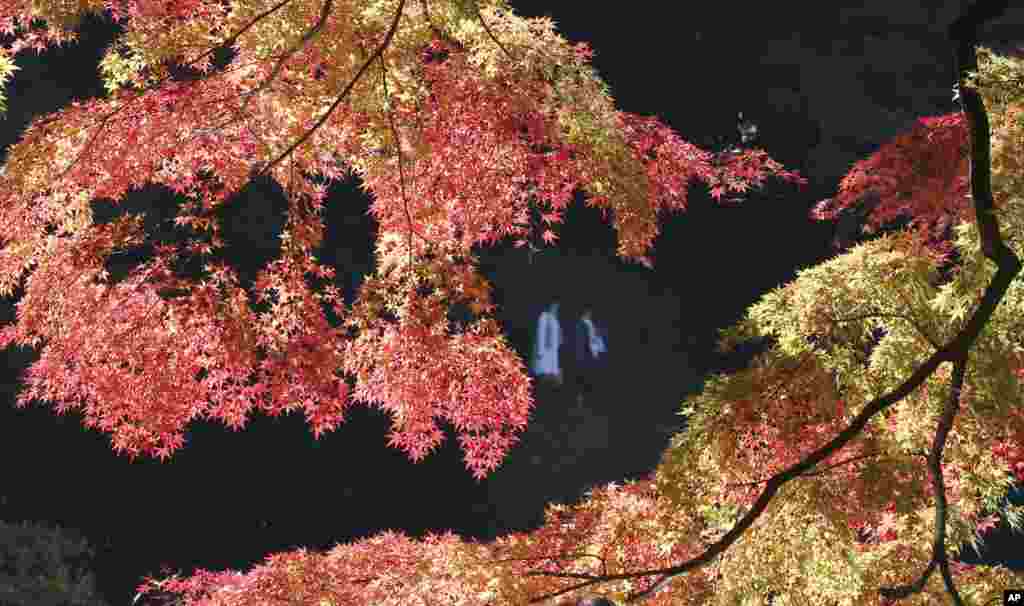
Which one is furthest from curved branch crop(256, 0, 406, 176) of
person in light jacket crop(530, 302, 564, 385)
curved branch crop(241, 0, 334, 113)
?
person in light jacket crop(530, 302, 564, 385)

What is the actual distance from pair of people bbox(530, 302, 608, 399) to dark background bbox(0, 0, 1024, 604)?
145 millimetres

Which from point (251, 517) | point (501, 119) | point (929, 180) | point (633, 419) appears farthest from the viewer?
point (633, 419)

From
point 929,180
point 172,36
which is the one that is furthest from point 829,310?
point 172,36

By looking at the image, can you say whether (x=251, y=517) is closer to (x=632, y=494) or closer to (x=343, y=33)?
(x=632, y=494)

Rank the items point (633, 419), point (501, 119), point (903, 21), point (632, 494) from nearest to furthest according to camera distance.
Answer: point (501, 119) → point (632, 494) → point (633, 419) → point (903, 21)

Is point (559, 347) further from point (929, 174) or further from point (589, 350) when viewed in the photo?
point (929, 174)

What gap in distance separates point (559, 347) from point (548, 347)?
0.14m

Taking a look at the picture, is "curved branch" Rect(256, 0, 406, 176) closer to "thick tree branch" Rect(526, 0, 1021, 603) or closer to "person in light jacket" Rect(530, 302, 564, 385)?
"thick tree branch" Rect(526, 0, 1021, 603)

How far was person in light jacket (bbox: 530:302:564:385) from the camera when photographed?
9883 millimetres

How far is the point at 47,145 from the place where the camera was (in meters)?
2.96

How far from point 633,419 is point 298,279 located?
22.7ft

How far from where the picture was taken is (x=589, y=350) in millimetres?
10078

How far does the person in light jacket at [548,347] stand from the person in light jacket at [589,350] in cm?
26

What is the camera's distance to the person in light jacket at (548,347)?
9.88m
